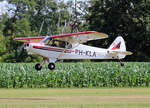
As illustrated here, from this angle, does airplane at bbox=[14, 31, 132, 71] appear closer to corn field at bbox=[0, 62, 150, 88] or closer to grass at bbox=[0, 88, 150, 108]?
grass at bbox=[0, 88, 150, 108]

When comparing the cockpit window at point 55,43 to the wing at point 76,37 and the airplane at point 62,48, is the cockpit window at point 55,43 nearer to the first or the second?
the airplane at point 62,48

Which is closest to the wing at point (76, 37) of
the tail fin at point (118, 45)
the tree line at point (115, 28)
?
the tail fin at point (118, 45)

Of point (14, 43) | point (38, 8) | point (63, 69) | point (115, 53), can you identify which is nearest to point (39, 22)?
point (38, 8)

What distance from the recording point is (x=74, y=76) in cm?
3809

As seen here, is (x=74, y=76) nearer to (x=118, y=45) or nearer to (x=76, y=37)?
(x=118, y=45)

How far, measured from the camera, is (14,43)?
6512cm

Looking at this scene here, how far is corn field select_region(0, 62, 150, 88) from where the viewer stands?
37500 millimetres

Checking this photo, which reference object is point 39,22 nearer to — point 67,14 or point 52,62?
point 67,14

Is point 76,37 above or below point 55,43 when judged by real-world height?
above

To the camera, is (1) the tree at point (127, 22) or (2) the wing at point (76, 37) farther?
(1) the tree at point (127, 22)

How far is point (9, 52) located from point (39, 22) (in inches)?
855

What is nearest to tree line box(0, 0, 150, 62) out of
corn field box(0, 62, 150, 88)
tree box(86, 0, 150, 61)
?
tree box(86, 0, 150, 61)

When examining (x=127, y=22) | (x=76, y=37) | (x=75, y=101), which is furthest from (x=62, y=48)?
(x=127, y=22)

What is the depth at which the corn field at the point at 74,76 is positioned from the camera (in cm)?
3750
